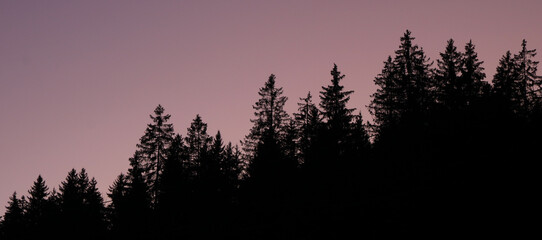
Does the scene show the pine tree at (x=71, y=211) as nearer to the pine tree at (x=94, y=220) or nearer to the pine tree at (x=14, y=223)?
the pine tree at (x=94, y=220)

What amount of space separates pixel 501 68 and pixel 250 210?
140ft

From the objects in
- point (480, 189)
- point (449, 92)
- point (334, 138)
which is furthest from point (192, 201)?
point (449, 92)

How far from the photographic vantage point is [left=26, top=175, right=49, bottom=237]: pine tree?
198ft

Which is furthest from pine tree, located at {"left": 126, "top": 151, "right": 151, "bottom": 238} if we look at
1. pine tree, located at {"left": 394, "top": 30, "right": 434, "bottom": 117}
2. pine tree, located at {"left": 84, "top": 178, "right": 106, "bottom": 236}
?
pine tree, located at {"left": 394, "top": 30, "right": 434, "bottom": 117}

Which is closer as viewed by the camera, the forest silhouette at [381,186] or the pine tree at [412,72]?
the forest silhouette at [381,186]

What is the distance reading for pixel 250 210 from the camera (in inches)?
1193

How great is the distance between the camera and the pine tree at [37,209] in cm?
6022

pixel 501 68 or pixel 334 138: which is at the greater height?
pixel 501 68

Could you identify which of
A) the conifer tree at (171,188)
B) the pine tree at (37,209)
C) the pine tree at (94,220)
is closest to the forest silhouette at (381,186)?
the conifer tree at (171,188)

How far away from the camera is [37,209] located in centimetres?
7119

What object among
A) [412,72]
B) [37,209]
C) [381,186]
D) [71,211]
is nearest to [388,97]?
[412,72]

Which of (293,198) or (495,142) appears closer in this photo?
(495,142)

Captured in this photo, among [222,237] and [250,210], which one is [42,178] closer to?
[222,237]

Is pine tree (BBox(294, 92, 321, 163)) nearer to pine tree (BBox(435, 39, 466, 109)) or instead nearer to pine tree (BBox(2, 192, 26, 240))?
pine tree (BBox(435, 39, 466, 109))
